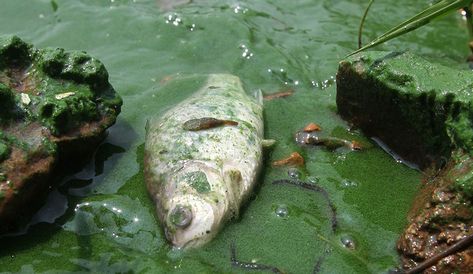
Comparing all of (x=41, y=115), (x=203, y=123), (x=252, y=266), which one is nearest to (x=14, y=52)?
(x=41, y=115)

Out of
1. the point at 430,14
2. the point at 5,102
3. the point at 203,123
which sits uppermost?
the point at 430,14

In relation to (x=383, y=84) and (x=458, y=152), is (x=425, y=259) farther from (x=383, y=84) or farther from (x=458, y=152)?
(x=383, y=84)

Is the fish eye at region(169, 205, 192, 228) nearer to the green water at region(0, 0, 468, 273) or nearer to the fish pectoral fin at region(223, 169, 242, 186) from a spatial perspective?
the green water at region(0, 0, 468, 273)

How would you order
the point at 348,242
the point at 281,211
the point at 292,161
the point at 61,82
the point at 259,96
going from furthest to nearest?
the point at 259,96 < the point at 292,161 < the point at 61,82 < the point at 281,211 < the point at 348,242

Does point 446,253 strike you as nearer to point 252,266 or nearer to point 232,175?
point 252,266

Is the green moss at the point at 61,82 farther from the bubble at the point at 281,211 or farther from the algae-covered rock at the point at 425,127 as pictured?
the algae-covered rock at the point at 425,127

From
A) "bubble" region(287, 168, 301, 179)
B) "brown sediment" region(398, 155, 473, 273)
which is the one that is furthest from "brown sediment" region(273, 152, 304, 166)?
"brown sediment" region(398, 155, 473, 273)

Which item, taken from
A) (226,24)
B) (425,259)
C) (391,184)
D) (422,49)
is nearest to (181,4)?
(226,24)
